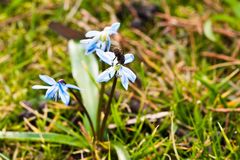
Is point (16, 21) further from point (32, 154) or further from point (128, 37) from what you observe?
point (32, 154)

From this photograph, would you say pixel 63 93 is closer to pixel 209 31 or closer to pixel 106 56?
pixel 106 56

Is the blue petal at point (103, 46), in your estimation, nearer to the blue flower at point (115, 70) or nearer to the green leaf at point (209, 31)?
the blue flower at point (115, 70)

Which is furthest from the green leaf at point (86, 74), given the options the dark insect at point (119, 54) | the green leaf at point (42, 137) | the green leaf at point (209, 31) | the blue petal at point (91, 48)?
the green leaf at point (209, 31)

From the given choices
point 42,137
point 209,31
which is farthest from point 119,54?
point 209,31

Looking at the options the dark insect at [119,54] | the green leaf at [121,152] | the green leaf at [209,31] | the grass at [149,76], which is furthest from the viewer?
the green leaf at [209,31]

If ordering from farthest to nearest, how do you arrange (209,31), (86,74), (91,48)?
1. (209,31)
2. (86,74)
3. (91,48)

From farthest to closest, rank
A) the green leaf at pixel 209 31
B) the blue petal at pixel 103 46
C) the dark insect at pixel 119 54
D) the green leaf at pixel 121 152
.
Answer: the green leaf at pixel 209 31, the green leaf at pixel 121 152, the blue petal at pixel 103 46, the dark insect at pixel 119 54
